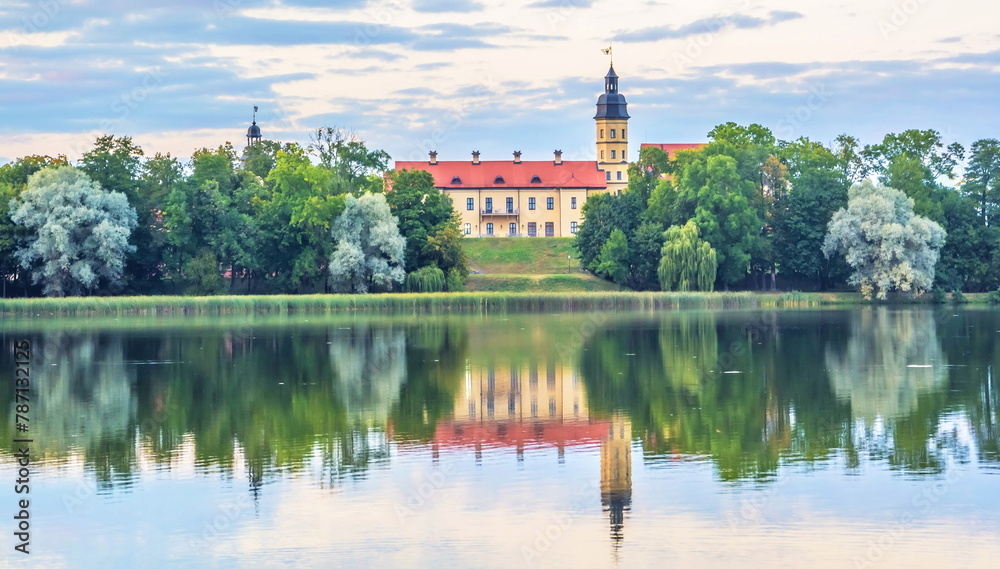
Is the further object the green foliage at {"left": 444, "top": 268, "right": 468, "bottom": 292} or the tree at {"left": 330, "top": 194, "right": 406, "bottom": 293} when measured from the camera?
the green foliage at {"left": 444, "top": 268, "right": 468, "bottom": 292}

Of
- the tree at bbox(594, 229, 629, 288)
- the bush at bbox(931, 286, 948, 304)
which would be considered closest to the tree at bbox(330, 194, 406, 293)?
the tree at bbox(594, 229, 629, 288)

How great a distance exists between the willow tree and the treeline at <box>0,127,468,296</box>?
10.6 m

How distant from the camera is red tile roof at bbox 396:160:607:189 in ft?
315

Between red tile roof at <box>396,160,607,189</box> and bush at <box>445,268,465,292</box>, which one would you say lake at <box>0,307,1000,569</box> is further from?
red tile roof at <box>396,160,607,189</box>

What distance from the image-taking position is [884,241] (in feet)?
193

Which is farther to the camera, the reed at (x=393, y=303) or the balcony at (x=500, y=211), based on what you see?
the balcony at (x=500, y=211)

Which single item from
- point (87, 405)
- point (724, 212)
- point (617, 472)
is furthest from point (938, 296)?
point (617, 472)

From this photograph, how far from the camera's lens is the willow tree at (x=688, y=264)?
A: 194 ft

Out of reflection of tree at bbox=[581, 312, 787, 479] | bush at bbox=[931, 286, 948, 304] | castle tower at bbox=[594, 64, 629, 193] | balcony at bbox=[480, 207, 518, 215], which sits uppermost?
castle tower at bbox=[594, 64, 629, 193]

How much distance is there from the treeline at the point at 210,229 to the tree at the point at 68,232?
65 millimetres

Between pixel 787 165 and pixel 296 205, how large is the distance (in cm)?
2890

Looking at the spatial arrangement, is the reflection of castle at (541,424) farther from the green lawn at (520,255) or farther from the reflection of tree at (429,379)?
the green lawn at (520,255)

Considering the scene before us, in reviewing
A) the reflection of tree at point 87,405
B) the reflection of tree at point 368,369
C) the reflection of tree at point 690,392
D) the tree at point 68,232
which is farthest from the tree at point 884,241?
the reflection of tree at point 87,405

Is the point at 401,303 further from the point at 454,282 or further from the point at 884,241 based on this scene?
the point at 884,241
